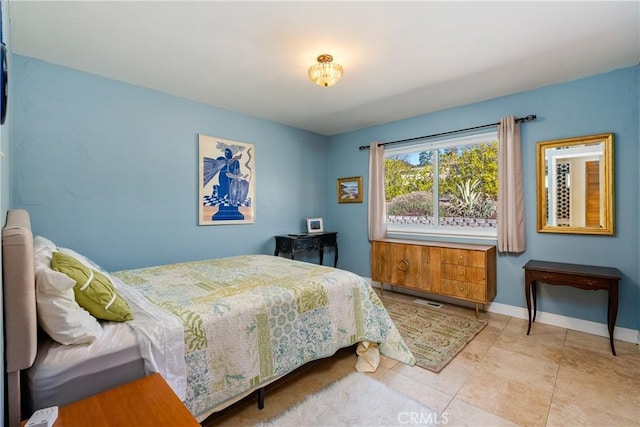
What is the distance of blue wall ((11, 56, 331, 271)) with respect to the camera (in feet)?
7.88

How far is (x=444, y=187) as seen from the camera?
149 inches

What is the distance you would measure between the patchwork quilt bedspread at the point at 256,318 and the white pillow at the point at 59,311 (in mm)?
408

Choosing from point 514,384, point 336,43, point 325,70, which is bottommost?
point 514,384

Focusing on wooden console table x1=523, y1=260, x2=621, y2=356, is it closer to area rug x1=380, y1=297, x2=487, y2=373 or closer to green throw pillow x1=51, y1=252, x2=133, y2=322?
area rug x1=380, y1=297, x2=487, y2=373

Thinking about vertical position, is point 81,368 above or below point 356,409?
above

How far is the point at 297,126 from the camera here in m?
4.41

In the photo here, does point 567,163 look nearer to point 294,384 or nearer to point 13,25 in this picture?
point 294,384

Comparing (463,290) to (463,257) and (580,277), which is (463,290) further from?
(580,277)

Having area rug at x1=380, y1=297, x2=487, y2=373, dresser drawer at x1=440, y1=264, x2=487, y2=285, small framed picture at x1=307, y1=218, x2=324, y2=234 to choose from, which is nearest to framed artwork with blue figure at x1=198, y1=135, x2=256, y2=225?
small framed picture at x1=307, y1=218, x2=324, y2=234

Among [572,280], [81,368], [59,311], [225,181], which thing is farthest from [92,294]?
[572,280]

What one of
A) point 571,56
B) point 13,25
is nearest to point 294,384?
point 13,25

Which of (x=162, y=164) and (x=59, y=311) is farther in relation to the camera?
(x=162, y=164)

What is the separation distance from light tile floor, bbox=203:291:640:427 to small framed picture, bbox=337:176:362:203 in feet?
8.36

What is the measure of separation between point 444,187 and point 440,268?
1099 mm
